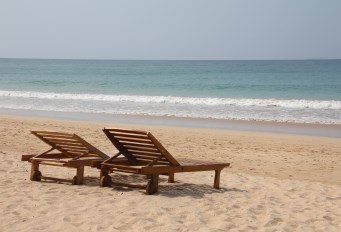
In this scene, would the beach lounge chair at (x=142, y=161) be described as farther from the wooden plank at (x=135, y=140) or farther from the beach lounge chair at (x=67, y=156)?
the beach lounge chair at (x=67, y=156)

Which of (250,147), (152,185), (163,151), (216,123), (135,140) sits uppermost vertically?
(216,123)

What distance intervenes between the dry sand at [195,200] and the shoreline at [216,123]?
5.18 meters

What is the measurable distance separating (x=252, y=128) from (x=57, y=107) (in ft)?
41.5

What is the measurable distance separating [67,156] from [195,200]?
2571 millimetres

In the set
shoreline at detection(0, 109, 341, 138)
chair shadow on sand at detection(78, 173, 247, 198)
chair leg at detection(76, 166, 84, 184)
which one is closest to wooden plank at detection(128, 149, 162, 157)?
chair shadow on sand at detection(78, 173, 247, 198)

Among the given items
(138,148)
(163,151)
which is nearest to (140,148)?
(138,148)

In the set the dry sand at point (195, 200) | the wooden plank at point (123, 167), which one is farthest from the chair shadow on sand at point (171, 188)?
the wooden plank at point (123, 167)

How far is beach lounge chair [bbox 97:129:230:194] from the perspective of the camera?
292 inches

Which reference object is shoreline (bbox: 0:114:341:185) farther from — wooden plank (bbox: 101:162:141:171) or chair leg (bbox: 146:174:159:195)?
chair leg (bbox: 146:174:159:195)

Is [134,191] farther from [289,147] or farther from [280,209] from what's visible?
[289,147]

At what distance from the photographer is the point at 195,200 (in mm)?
7258

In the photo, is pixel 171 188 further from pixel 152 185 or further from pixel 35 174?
pixel 35 174

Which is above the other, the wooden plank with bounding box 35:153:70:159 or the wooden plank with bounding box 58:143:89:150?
the wooden plank with bounding box 58:143:89:150

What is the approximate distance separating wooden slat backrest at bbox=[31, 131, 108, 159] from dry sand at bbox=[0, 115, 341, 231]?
1.53 ft
